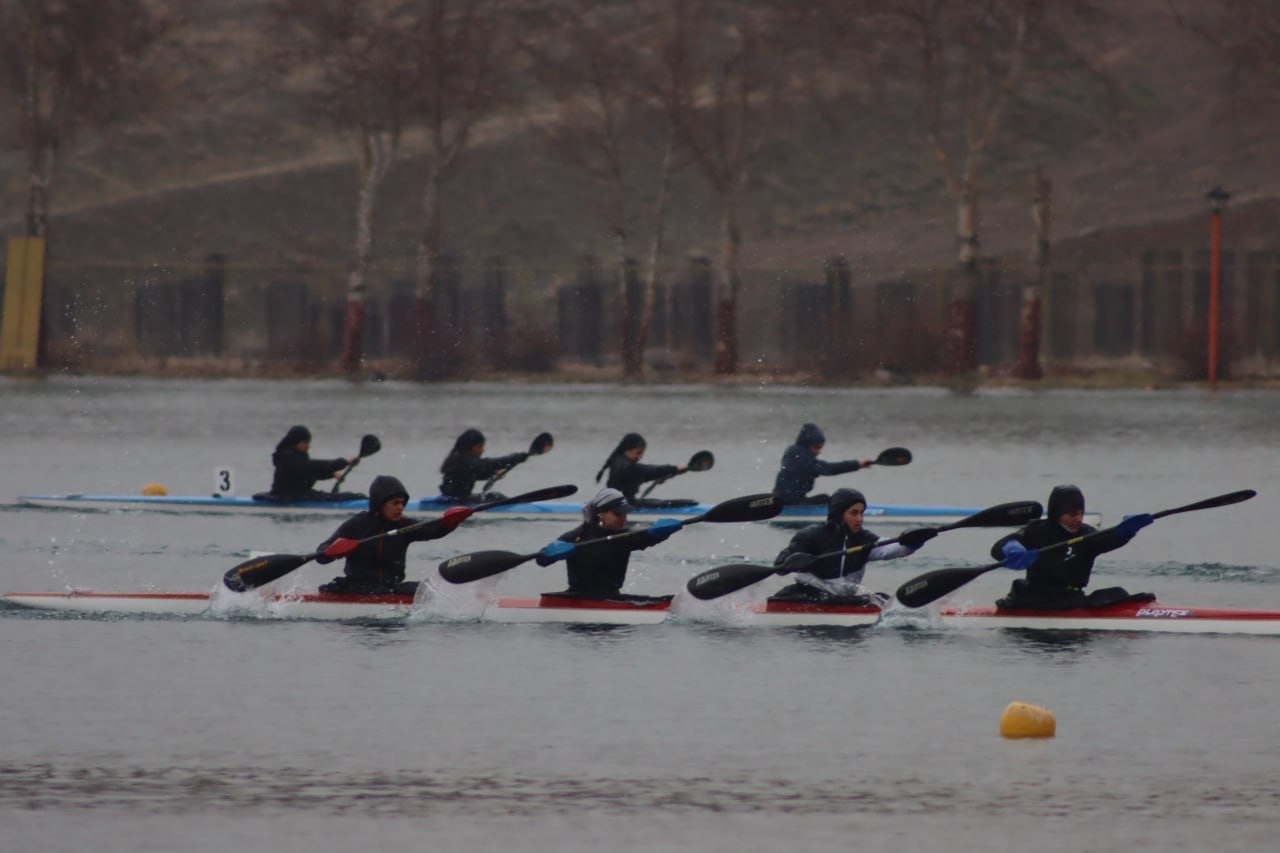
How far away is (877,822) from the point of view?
1268 cm

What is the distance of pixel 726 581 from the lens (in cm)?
1925

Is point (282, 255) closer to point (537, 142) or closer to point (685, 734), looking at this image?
point (537, 142)

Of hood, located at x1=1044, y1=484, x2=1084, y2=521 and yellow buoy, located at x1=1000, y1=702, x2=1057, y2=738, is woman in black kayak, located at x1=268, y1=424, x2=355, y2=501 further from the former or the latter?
yellow buoy, located at x1=1000, y1=702, x2=1057, y2=738

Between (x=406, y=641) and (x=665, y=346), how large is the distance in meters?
57.9

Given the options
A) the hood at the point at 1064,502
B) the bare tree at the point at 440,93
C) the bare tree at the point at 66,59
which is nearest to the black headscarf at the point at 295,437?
the hood at the point at 1064,502

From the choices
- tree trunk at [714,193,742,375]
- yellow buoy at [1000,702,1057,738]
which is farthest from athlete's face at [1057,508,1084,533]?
tree trunk at [714,193,742,375]

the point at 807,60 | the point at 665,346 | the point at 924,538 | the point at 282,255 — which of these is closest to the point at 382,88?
the point at 807,60

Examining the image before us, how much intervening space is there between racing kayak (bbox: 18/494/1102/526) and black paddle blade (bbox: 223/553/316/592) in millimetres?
7064

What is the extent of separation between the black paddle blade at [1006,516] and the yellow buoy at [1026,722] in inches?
191

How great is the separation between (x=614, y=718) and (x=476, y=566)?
4070 mm

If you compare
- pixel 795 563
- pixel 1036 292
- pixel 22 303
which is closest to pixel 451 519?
pixel 795 563

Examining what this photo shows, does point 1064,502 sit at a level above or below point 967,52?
below

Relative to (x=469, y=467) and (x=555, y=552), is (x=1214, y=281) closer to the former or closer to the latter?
(x=469, y=467)

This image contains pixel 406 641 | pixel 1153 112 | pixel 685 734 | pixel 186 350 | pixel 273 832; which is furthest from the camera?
pixel 1153 112
